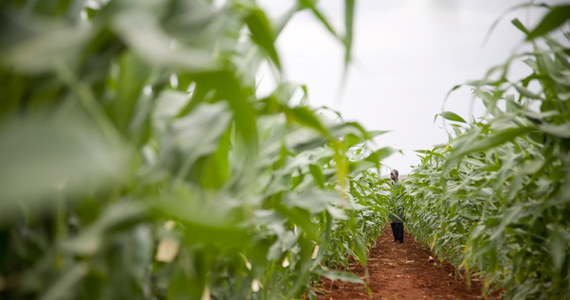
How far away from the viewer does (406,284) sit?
2604mm

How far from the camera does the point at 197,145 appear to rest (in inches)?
21.6

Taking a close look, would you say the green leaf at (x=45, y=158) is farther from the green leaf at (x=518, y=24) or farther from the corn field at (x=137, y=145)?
the green leaf at (x=518, y=24)

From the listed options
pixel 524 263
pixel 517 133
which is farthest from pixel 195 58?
pixel 524 263

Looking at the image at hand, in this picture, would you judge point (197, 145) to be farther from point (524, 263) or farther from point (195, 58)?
point (524, 263)

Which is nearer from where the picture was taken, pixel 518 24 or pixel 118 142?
pixel 118 142

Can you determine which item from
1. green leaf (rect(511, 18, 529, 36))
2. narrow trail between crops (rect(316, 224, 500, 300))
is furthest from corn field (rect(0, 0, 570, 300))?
narrow trail between crops (rect(316, 224, 500, 300))

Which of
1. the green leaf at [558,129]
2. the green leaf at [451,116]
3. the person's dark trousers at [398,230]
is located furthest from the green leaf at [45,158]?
the person's dark trousers at [398,230]

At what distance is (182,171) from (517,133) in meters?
0.95

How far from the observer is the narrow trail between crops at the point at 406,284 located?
2.20 metres

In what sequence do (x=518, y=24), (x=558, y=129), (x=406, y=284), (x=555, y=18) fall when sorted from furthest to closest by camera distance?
(x=406, y=284) < (x=518, y=24) < (x=558, y=129) < (x=555, y=18)

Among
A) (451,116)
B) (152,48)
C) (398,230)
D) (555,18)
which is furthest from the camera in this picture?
(398,230)

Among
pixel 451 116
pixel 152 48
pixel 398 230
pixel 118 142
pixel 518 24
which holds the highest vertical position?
pixel 518 24

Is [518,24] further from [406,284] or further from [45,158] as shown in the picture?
[406,284]

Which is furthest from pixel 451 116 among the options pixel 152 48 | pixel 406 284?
pixel 406 284
